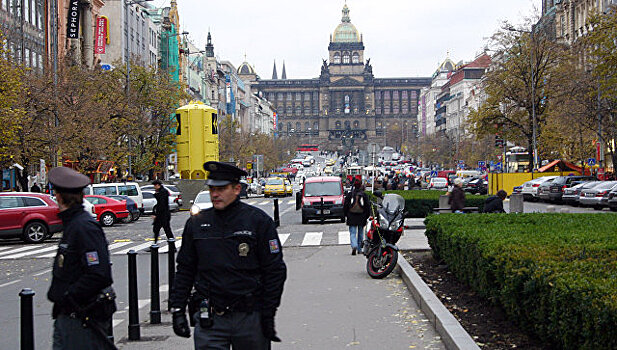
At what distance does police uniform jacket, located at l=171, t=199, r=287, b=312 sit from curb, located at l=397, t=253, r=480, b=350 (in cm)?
282

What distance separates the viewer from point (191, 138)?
130 ft

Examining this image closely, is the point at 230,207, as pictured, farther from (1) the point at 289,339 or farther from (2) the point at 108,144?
(2) the point at 108,144

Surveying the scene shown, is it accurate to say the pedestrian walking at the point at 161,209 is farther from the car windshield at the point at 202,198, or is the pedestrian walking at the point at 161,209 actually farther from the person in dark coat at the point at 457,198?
the car windshield at the point at 202,198

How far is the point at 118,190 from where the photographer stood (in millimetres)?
38375

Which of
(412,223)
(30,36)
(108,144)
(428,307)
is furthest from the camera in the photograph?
(30,36)

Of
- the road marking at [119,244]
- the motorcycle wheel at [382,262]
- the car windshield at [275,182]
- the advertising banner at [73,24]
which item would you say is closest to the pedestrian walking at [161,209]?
the road marking at [119,244]

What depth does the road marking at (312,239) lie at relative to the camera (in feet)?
75.3

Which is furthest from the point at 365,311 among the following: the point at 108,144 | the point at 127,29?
the point at 127,29

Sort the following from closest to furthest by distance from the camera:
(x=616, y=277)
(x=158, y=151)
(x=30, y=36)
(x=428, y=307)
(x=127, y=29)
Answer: (x=616, y=277)
(x=428, y=307)
(x=30, y=36)
(x=158, y=151)
(x=127, y=29)

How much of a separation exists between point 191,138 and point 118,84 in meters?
16.7

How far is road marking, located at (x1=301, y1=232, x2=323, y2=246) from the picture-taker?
22947 mm

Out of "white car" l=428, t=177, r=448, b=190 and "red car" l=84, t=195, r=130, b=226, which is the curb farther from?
"white car" l=428, t=177, r=448, b=190

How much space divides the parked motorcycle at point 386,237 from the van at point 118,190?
78.3 feet

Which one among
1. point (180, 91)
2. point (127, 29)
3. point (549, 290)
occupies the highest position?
point (127, 29)
